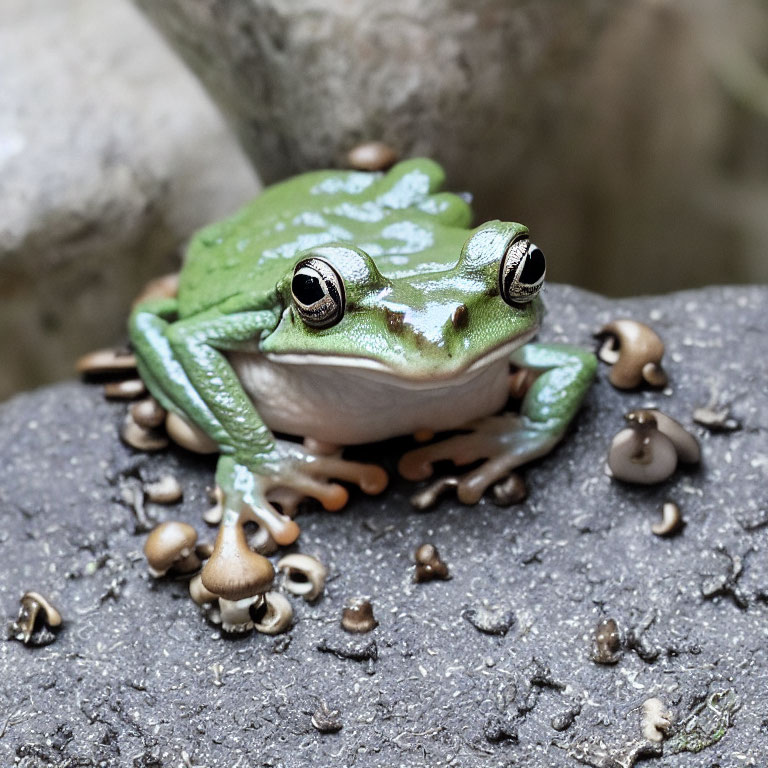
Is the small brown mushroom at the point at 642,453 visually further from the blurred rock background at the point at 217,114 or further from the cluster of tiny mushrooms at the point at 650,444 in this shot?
the blurred rock background at the point at 217,114

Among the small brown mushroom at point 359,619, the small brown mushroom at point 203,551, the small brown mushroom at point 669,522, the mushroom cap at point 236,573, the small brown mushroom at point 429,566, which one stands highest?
the mushroom cap at point 236,573

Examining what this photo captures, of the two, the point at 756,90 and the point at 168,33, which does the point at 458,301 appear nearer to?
the point at 168,33

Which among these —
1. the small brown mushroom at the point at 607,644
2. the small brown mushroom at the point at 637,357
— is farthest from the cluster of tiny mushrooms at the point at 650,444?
the small brown mushroom at the point at 607,644

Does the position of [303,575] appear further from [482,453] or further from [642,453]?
[642,453]

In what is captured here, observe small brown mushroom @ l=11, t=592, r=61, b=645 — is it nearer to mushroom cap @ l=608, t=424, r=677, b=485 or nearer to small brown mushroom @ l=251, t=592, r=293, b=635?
small brown mushroom @ l=251, t=592, r=293, b=635

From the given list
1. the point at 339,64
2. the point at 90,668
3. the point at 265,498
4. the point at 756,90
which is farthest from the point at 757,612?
the point at 756,90

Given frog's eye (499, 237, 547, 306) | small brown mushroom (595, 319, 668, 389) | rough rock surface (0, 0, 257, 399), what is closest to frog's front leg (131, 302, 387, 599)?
frog's eye (499, 237, 547, 306)
